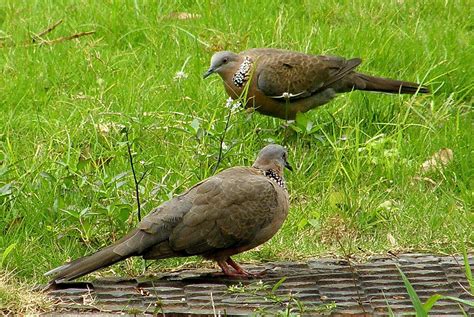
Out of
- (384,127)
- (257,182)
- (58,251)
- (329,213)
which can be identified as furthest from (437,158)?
(58,251)

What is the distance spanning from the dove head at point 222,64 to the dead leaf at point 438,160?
4.77 feet

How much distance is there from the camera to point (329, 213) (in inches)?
242

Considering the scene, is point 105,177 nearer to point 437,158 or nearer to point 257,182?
point 257,182

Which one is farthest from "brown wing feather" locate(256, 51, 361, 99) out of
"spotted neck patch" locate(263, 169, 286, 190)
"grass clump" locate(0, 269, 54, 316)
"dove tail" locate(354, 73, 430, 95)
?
"grass clump" locate(0, 269, 54, 316)

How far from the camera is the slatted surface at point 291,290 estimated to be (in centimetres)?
457

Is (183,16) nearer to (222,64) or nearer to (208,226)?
(222,64)

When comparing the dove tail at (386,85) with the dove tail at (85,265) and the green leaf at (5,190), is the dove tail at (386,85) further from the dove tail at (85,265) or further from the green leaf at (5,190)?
the dove tail at (85,265)

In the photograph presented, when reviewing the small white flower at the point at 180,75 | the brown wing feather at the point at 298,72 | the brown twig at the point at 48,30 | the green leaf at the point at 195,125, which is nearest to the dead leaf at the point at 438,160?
the brown wing feather at the point at 298,72

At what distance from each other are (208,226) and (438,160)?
2216 millimetres

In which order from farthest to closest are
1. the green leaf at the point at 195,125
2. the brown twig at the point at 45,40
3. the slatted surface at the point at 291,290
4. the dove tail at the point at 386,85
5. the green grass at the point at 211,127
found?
the brown twig at the point at 45,40 < the dove tail at the point at 386,85 < the green leaf at the point at 195,125 < the green grass at the point at 211,127 < the slatted surface at the point at 291,290

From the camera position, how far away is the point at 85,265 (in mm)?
4910

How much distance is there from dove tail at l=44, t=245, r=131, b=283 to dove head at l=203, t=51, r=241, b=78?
2.72 meters

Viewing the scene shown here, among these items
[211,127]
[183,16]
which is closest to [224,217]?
[211,127]

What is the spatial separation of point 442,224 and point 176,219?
164cm
